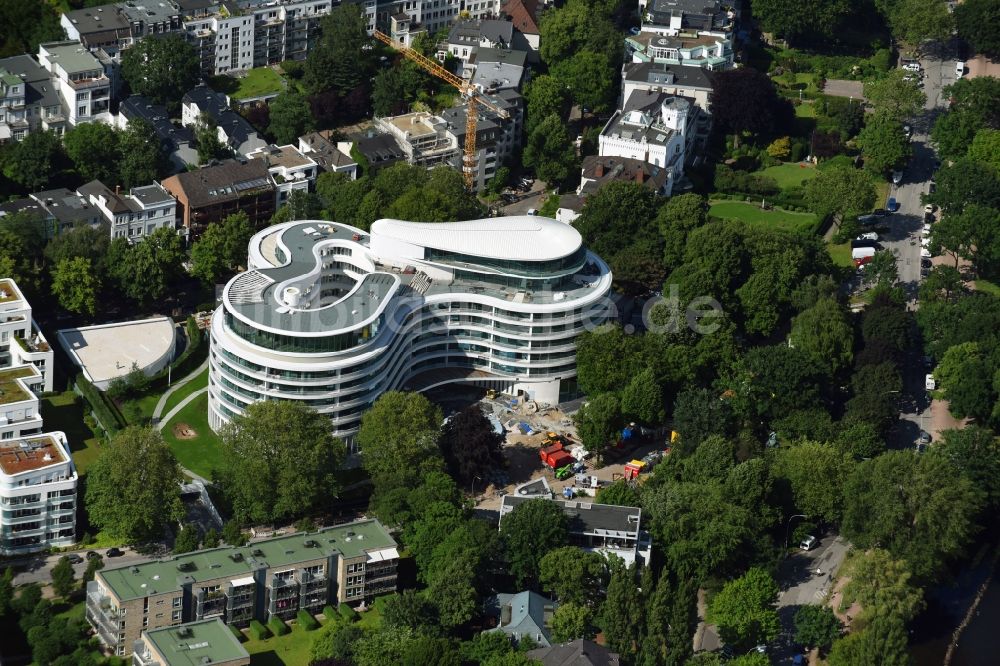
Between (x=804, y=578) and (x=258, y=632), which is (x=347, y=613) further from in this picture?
(x=804, y=578)

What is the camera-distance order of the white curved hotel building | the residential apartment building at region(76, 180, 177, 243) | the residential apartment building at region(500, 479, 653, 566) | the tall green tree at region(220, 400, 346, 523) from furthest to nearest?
the residential apartment building at region(76, 180, 177, 243) < the white curved hotel building < the tall green tree at region(220, 400, 346, 523) < the residential apartment building at region(500, 479, 653, 566)

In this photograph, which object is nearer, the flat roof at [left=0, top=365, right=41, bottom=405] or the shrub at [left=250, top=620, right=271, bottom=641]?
the shrub at [left=250, top=620, right=271, bottom=641]

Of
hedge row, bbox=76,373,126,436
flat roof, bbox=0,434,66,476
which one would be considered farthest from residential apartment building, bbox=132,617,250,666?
hedge row, bbox=76,373,126,436

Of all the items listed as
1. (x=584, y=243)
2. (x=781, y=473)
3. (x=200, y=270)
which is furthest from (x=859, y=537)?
(x=200, y=270)

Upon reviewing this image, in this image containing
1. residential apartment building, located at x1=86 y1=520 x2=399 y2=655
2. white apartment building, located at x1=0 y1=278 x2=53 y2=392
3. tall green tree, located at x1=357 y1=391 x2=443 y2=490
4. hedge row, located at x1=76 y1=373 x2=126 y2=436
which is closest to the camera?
residential apartment building, located at x1=86 y1=520 x2=399 y2=655

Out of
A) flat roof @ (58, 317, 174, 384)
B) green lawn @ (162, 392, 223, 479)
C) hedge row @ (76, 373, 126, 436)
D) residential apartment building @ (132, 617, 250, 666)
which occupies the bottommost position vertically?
green lawn @ (162, 392, 223, 479)

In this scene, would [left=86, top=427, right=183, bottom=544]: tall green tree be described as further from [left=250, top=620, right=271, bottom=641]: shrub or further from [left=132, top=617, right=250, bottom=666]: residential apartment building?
[left=132, top=617, right=250, bottom=666]: residential apartment building

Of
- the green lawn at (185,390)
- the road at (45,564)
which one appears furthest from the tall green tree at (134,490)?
the green lawn at (185,390)

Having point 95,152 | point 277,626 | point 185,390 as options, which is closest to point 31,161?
point 95,152
